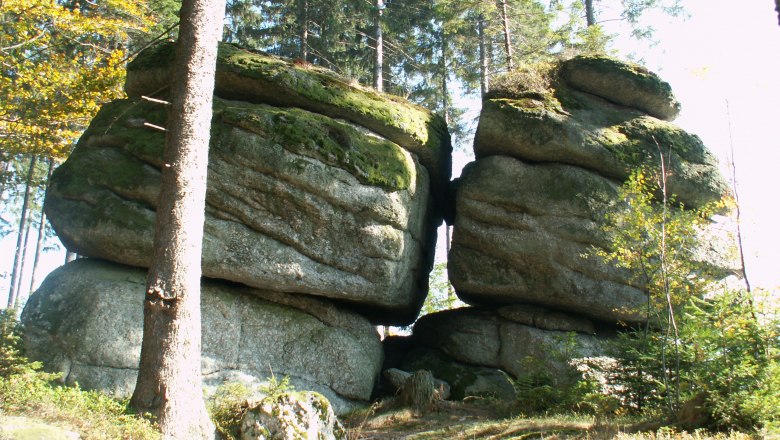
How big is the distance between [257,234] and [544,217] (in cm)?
584

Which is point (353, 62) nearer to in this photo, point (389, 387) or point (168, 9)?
point (168, 9)

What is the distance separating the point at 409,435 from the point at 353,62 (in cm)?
1876

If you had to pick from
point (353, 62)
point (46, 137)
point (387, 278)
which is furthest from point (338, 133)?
point (353, 62)

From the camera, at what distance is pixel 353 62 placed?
84.7 feet

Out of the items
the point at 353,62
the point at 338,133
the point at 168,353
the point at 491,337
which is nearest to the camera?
the point at 168,353

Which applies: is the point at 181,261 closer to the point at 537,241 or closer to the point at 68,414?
the point at 68,414

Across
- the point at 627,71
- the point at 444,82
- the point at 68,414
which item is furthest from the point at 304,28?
the point at 68,414

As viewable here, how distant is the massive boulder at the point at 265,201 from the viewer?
11281mm

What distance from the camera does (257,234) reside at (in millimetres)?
11445

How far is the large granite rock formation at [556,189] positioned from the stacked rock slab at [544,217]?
2 centimetres

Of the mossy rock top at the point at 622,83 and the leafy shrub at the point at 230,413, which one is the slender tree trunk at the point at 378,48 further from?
the leafy shrub at the point at 230,413

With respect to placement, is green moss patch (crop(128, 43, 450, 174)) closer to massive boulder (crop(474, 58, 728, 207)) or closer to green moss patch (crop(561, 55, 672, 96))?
massive boulder (crop(474, 58, 728, 207))

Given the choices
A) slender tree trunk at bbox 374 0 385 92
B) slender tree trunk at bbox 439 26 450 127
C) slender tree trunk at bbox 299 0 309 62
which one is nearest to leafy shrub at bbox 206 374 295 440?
slender tree trunk at bbox 374 0 385 92

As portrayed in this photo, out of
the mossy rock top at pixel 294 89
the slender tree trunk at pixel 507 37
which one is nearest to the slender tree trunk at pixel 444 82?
the slender tree trunk at pixel 507 37
